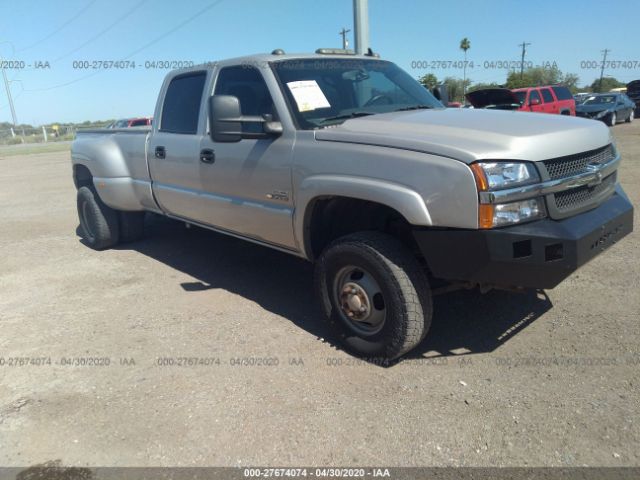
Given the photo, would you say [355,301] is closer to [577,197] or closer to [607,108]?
[577,197]

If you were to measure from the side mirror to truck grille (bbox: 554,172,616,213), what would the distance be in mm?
1863

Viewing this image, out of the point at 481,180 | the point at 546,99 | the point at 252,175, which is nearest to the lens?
the point at 481,180

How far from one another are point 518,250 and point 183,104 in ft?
11.4

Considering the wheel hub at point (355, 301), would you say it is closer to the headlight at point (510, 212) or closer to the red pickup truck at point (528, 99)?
→ the headlight at point (510, 212)

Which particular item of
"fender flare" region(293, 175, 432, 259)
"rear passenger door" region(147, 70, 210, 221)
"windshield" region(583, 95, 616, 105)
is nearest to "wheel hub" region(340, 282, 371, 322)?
"fender flare" region(293, 175, 432, 259)

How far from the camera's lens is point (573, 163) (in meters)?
2.85

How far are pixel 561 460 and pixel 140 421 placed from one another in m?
2.20

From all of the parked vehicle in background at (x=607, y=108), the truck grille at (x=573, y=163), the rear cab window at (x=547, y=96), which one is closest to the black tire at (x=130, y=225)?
the truck grille at (x=573, y=163)

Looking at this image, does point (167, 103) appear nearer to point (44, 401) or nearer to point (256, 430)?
point (44, 401)

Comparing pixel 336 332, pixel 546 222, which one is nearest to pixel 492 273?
pixel 546 222

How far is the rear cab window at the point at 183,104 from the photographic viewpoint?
178 inches

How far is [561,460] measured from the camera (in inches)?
90.7

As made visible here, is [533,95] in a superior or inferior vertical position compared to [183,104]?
inferior

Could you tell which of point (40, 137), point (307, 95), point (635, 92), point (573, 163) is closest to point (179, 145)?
point (307, 95)
